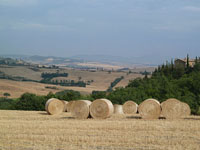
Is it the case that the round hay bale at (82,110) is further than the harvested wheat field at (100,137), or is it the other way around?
the round hay bale at (82,110)

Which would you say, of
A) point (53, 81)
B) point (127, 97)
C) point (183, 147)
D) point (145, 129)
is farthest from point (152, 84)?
point (53, 81)

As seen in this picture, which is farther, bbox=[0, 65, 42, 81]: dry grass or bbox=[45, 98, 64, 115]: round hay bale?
bbox=[0, 65, 42, 81]: dry grass

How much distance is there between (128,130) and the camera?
57.9 feet

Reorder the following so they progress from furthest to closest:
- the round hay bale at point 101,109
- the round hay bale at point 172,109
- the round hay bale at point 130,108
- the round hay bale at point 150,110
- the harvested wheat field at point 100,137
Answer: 1. the round hay bale at point 130,108
2. the round hay bale at point 172,109
3. the round hay bale at point 150,110
4. the round hay bale at point 101,109
5. the harvested wheat field at point 100,137

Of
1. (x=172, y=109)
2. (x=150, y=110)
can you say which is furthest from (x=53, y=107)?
(x=172, y=109)

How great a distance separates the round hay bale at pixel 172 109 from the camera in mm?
24562

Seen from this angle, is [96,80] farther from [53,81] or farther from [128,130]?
[128,130]

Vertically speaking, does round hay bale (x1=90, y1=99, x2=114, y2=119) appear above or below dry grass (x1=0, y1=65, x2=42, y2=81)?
below

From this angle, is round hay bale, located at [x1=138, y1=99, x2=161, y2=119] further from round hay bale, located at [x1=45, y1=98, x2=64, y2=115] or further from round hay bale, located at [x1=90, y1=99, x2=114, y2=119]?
round hay bale, located at [x1=45, y1=98, x2=64, y2=115]

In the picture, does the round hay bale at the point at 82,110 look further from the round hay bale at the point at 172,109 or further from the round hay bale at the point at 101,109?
the round hay bale at the point at 172,109

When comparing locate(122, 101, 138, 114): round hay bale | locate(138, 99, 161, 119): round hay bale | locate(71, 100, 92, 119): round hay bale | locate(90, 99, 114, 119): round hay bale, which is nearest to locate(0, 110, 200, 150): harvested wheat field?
locate(90, 99, 114, 119): round hay bale

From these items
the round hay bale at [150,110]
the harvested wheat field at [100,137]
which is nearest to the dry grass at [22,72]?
the round hay bale at [150,110]

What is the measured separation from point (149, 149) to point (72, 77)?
4731 inches

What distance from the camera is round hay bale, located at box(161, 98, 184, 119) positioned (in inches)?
967
